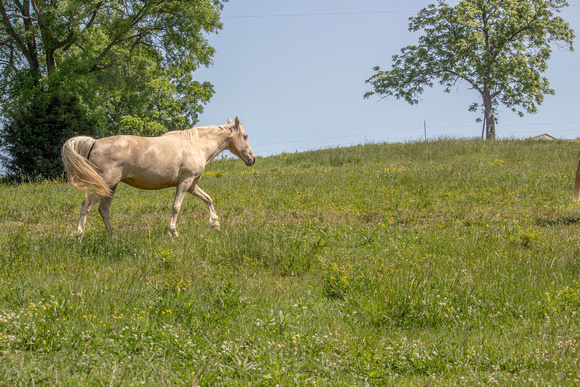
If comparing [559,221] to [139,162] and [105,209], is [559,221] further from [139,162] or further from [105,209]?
[105,209]

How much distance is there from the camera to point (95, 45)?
2653 centimetres

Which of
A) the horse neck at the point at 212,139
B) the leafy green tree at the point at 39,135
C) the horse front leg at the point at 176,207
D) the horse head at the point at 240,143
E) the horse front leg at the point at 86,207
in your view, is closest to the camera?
the horse front leg at the point at 86,207

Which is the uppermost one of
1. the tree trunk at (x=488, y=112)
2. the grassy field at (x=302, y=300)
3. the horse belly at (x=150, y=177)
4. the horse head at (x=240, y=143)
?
the tree trunk at (x=488, y=112)

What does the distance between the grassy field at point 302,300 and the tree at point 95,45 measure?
1474cm

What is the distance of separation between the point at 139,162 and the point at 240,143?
277 centimetres

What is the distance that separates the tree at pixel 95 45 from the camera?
77.6ft

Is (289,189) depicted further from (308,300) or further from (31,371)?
(31,371)

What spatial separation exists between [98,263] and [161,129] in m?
38.0

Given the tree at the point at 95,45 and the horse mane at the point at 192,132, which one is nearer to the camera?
the horse mane at the point at 192,132

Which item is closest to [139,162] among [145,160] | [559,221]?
[145,160]

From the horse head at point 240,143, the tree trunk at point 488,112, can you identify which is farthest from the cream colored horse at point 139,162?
the tree trunk at point 488,112

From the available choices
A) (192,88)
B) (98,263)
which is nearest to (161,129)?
(192,88)

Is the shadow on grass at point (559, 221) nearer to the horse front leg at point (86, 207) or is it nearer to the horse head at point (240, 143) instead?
the horse head at point (240, 143)

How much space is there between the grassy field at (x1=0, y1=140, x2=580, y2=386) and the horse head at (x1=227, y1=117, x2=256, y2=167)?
1347mm
